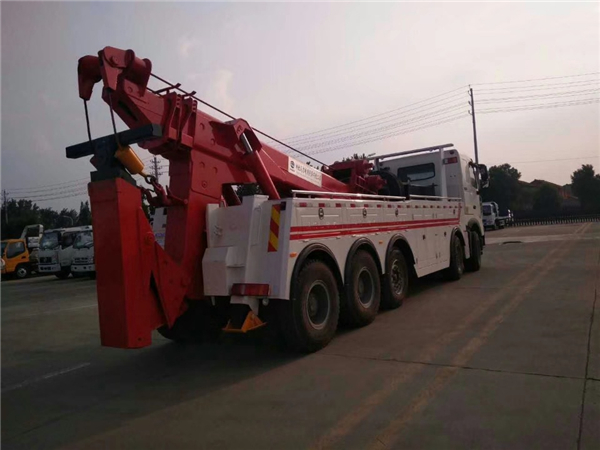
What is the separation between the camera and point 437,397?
4375 mm

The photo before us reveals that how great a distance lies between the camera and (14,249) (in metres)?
27.6

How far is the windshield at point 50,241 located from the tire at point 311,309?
72.1ft

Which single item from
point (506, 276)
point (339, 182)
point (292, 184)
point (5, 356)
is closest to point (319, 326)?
A: point (292, 184)

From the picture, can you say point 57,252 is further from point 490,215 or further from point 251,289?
point 490,215

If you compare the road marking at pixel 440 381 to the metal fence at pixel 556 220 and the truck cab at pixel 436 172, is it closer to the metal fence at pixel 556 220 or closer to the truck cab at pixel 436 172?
the truck cab at pixel 436 172

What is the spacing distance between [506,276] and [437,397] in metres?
8.10

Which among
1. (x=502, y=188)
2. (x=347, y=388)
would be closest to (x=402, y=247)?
(x=347, y=388)

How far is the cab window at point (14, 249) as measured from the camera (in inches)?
1077

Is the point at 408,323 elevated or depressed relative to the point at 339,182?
depressed

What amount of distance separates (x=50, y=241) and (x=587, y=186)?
212 feet

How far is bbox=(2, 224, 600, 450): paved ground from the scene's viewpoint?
3795mm

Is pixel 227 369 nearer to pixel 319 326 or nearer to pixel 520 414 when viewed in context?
pixel 319 326

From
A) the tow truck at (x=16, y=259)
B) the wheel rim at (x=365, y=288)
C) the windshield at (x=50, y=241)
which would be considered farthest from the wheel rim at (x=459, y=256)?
the tow truck at (x=16, y=259)

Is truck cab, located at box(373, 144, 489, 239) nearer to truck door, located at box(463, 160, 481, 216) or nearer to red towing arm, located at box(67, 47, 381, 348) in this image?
truck door, located at box(463, 160, 481, 216)
